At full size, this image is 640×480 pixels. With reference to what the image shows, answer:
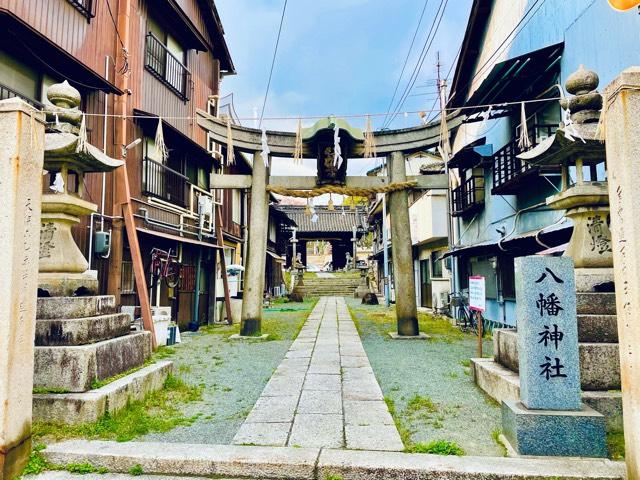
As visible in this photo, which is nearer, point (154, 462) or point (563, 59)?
point (154, 462)

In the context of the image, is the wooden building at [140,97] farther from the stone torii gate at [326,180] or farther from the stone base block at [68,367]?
the stone base block at [68,367]

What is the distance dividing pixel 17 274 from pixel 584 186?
6.42 meters

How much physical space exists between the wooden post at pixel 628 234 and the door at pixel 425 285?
61.2 feet

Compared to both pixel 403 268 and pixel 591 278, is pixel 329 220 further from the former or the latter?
pixel 591 278

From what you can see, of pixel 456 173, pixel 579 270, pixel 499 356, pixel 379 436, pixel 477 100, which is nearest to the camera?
pixel 379 436

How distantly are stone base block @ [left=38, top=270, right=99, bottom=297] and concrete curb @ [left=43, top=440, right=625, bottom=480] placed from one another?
1.97 metres

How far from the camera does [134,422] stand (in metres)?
4.68

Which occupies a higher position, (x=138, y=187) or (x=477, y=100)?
(x=477, y=100)

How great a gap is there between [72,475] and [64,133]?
13.7ft

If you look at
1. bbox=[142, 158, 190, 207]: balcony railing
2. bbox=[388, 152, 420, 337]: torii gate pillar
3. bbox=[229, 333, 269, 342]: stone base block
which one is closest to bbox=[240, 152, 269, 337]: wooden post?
bbox=[229, 333, 269, 342]: stone base block

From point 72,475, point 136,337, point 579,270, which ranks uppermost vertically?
point 579,270

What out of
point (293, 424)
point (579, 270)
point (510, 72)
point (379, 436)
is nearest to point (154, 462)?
point (293, 424)

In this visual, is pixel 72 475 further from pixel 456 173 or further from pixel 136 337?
pixel 456 173

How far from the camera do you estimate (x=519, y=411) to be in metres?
3.89
